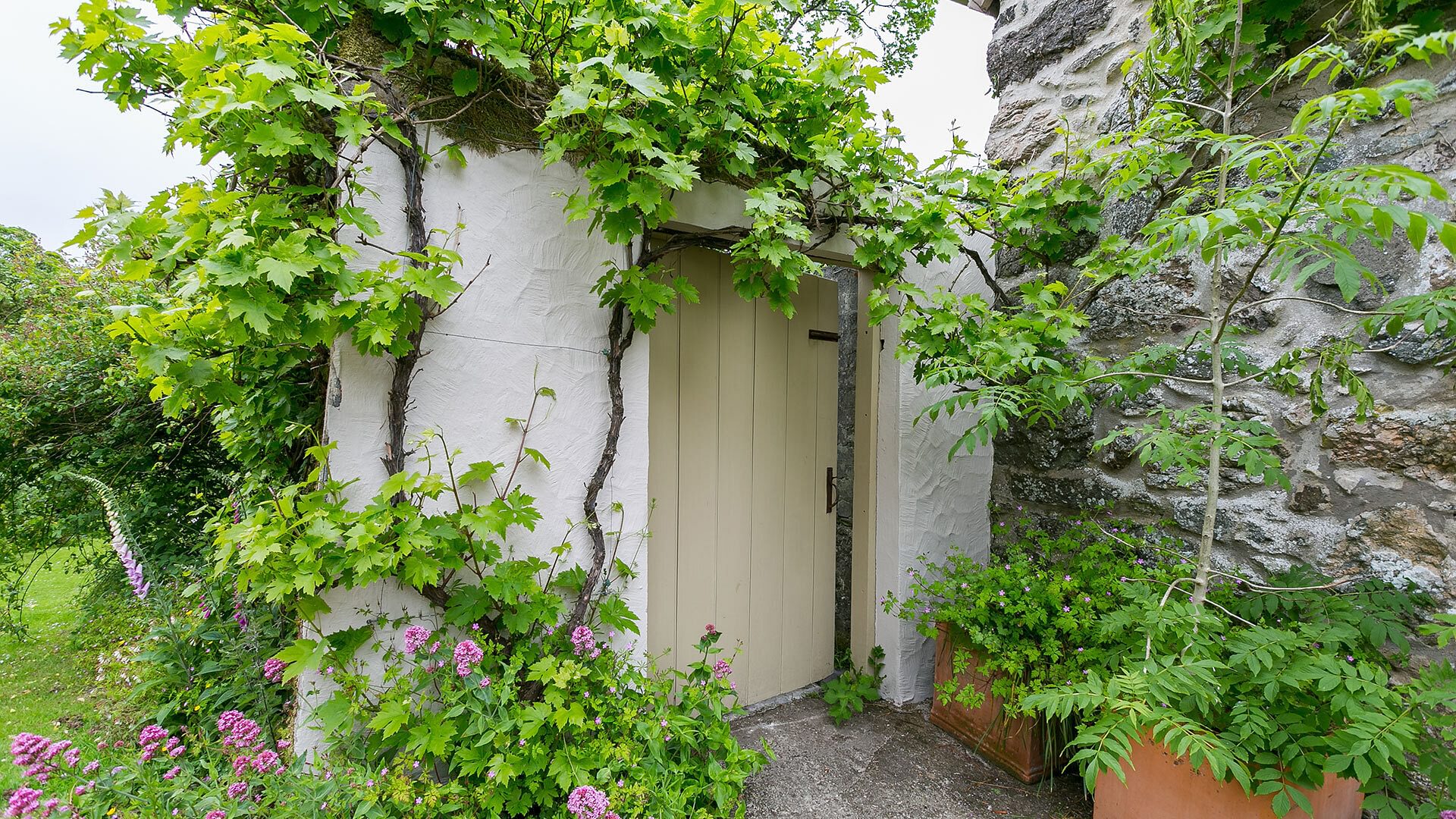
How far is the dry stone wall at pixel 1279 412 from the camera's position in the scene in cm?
147

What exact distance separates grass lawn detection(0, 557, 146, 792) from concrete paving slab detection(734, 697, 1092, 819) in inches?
79.9

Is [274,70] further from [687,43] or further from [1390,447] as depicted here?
[1390,447]

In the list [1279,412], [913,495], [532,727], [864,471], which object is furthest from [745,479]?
[1279,412]

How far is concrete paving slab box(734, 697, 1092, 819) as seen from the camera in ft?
5.99

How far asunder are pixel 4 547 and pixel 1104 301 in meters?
4.95

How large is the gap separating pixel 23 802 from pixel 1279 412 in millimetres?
3264

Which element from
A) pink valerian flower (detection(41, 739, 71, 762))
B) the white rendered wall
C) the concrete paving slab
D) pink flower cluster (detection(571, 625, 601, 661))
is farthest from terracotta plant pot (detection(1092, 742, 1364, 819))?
pink valerian flower (detection(41, 739, 71, 762))

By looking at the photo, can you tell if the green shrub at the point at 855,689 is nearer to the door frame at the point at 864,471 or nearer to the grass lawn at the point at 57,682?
the door frame at the point at 864,471

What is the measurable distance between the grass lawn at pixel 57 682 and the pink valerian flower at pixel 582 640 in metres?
1.28

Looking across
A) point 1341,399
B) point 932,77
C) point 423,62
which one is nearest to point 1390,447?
point 1341,399

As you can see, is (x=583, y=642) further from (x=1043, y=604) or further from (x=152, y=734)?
(x=1043, y=604)

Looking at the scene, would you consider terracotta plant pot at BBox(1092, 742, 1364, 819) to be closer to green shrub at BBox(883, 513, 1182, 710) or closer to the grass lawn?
green shrub at BBox(883, 513, 1182, 710)

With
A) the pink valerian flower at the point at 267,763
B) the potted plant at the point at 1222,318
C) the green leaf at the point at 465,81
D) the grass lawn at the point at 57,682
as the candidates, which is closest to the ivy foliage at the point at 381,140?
the green leaf at the point at 465,81

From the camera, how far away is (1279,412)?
68.5 inches
